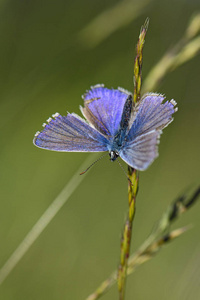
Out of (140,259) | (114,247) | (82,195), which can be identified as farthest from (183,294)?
(82,195)

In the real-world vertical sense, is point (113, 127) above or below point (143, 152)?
above

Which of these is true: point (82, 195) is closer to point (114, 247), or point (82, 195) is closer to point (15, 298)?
point (114, 247)

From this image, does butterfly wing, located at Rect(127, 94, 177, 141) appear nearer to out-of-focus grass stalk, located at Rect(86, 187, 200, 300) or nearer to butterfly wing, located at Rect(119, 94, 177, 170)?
butterfly wing, located at Rect(119, 94, 177, 170)

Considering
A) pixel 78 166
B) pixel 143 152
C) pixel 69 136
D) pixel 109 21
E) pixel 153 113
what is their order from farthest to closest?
pixel 78 166 < pixel 109 21 < pixel 69 136 < pixel 153 113 < pixel 143 152

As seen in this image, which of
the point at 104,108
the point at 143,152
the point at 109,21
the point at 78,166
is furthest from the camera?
the point at 78,166

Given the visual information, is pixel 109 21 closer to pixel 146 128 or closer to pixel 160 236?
pixel 146 128

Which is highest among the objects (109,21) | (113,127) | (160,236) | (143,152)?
(109,21)

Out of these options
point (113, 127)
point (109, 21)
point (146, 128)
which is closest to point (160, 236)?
point (146, 128)
